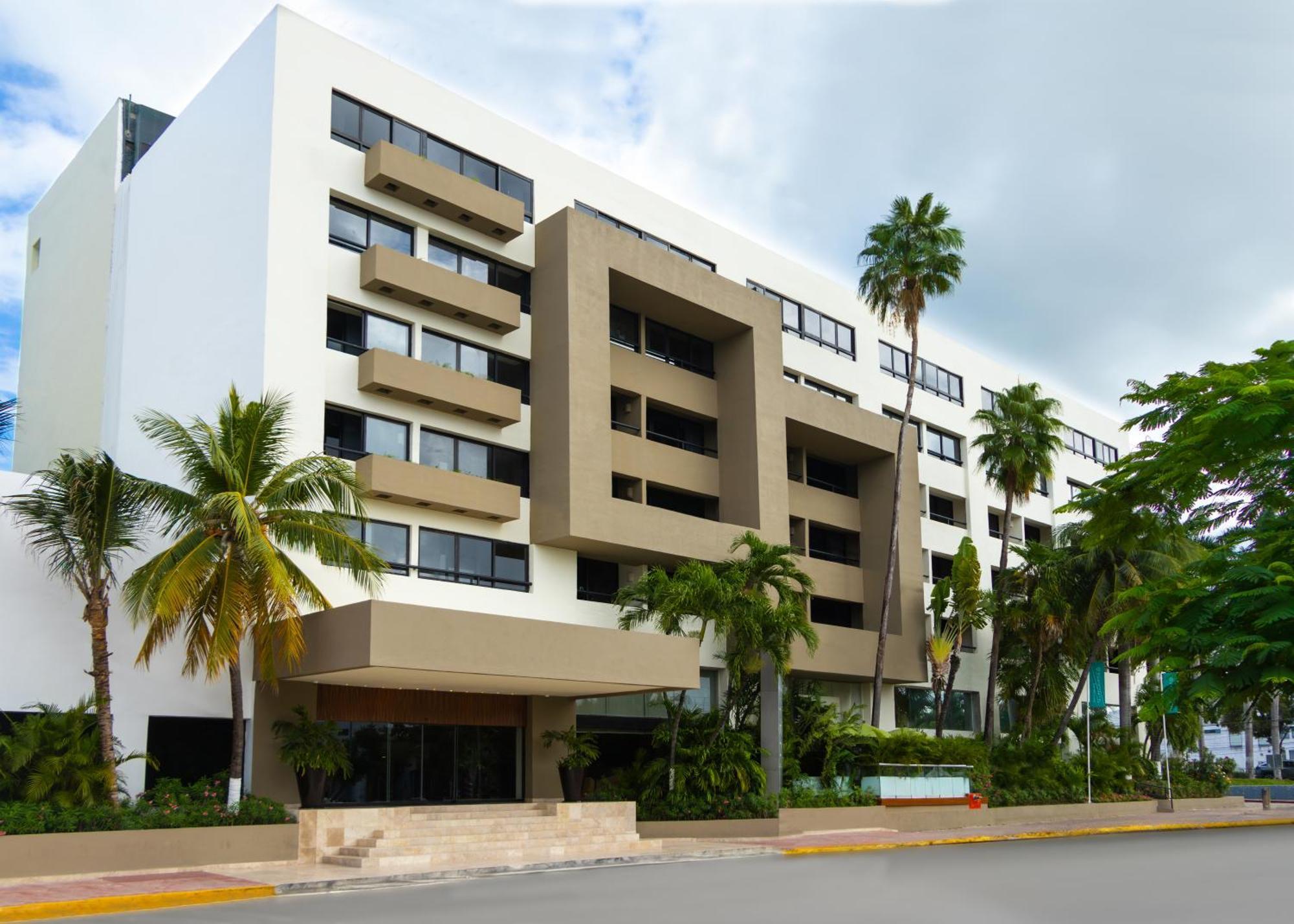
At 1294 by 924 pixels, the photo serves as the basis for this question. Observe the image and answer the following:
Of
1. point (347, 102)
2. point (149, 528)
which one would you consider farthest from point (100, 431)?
point (347, 102)

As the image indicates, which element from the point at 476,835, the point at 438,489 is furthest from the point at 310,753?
the point at 438,489

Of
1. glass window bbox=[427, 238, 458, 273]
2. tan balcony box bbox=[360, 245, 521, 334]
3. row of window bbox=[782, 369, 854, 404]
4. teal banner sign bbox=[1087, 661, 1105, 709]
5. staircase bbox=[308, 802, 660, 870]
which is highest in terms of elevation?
glass window bbox=[427, 238, 458, 273]

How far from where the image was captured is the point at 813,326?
44375 mm

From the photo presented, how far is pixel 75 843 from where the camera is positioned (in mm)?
20734

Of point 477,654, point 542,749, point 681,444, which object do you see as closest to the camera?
point 477,654

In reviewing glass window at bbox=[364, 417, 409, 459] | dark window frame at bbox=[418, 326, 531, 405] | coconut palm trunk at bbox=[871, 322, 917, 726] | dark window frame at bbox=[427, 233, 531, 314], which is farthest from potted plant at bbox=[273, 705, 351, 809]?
coconut palm trunk at bbox=[871, 322, 917, 726]

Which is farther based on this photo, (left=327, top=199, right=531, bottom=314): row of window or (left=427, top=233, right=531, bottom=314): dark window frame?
(left=427, top=233, right=531, bottom=314): dark window frame

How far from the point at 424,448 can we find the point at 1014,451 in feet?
74.6

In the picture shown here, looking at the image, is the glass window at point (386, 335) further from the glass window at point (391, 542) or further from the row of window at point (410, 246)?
the glass window at point (391, 542)

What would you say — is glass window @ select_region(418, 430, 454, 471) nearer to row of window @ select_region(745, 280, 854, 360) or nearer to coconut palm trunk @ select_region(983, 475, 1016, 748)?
row of window @ select_region(745, 280, 854, 360)

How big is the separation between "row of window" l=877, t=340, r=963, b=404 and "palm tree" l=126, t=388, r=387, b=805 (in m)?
27.9

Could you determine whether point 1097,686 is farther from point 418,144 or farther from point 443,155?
point 418,144

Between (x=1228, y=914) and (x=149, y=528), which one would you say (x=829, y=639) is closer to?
(x=149, y=528)

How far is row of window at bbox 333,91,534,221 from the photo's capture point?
101 feet
